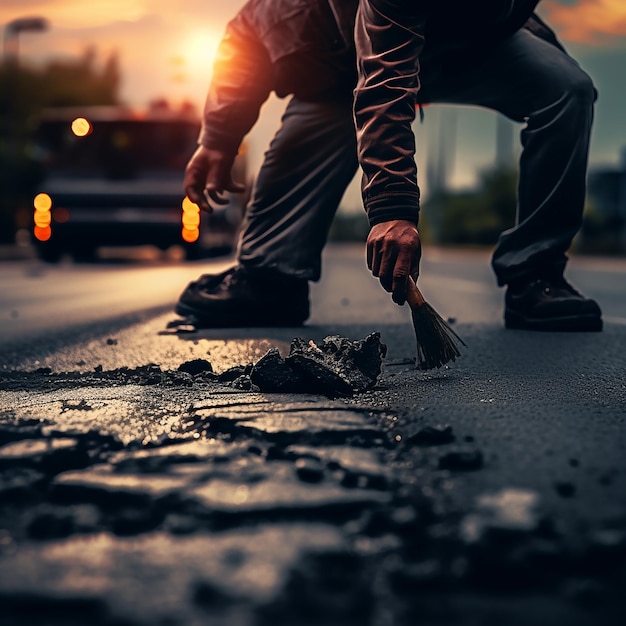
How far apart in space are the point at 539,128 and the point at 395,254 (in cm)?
165

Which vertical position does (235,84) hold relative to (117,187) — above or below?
above

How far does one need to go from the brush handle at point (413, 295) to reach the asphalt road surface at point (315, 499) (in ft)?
0.66

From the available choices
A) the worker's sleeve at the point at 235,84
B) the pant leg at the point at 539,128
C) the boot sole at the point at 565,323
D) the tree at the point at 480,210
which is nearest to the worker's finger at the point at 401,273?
the pant leg at the point at 539,128

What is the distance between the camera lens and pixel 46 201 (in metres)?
13.4

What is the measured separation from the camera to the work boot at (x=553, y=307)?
13.1 feet

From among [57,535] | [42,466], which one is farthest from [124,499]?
[42,466]

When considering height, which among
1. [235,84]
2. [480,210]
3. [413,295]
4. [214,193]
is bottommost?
[480,210]

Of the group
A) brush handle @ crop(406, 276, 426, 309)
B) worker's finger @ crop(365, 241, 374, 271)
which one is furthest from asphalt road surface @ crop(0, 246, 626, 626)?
worker's finger @ crop(365, 241, 374, 271)

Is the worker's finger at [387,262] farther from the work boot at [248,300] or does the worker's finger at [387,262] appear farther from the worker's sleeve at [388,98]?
the work boot at [248,300]

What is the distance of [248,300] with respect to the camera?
4188mm

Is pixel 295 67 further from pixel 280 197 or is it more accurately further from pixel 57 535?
pixel 57 535

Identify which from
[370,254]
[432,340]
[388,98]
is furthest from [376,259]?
[388,98]

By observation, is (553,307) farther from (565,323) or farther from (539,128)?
(539,128)

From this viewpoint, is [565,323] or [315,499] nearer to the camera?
[315,499]
